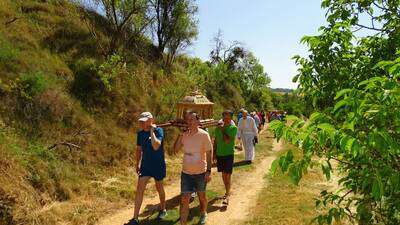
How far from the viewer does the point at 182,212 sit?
6699 millimetres

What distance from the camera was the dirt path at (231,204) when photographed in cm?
797

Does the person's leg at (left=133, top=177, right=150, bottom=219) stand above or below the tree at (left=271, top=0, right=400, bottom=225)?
below

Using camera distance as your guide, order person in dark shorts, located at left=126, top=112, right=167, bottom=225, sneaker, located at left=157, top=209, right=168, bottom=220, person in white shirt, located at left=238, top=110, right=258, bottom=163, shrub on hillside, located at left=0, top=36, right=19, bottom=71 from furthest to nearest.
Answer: person in white shirt, located at left=238, top=110, right=258, bottom=163, shrub on hillside, located at left=0, top=36, right=19, bottom=71, sneaker, located at left=157, top=209, right=168, bottom=220, person in dark shorts, located at left=126, top=112, right=167, bottom=225

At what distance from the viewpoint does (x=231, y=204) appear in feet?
29.9

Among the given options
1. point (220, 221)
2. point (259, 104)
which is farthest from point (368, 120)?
point (259, 104)

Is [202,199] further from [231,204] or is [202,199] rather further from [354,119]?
[354,119]

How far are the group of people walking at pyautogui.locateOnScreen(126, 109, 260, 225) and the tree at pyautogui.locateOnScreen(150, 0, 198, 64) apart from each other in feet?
47.2

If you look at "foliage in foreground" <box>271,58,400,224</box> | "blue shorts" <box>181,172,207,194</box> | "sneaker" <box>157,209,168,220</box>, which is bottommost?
"sneaker" <box>157,209,168,220</box>

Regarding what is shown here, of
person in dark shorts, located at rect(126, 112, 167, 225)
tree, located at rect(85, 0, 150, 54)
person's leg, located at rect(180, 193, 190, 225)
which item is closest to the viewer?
person's leg, located at rect(180, 193, 190, 225)

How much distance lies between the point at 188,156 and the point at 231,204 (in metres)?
2.79

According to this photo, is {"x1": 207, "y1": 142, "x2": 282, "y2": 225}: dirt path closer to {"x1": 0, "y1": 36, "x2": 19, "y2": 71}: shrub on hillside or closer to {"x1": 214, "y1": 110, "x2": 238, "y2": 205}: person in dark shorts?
{"x1": 214, "y1": 110, "x2": 238, "y2": 205}: person in dark shorts

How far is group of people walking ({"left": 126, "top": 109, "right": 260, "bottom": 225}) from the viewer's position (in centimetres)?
676

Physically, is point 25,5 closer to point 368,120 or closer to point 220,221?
point 220,221

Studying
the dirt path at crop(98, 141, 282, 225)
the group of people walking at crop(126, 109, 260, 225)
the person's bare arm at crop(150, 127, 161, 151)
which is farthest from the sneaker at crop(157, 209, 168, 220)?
the person's bare arm at crop(150, 127, 161, 151)
